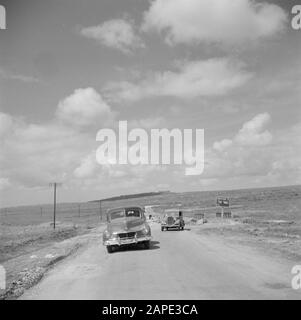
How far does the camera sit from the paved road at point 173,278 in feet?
32.4

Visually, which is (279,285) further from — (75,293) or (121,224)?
(121,224)

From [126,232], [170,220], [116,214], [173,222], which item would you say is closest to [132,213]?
[116,214]

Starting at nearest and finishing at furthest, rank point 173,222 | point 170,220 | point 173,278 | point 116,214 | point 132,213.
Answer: point 173,278, point 132,213, point 116,214, point 173,222, point 170,220

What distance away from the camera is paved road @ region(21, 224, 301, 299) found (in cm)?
989

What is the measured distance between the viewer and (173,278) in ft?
39.3

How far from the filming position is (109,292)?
10453mm

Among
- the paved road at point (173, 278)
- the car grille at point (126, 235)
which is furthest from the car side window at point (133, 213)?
the paved road at point (173, 278)

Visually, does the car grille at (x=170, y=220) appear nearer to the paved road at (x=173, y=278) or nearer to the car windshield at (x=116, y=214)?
the car windshield at (x=116, y=214)

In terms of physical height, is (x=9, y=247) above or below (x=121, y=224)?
below

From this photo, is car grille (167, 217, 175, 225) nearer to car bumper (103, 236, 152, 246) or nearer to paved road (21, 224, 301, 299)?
car bumper (103, 236, 152, 246)

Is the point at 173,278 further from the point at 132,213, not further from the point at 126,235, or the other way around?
the point at 132,213
